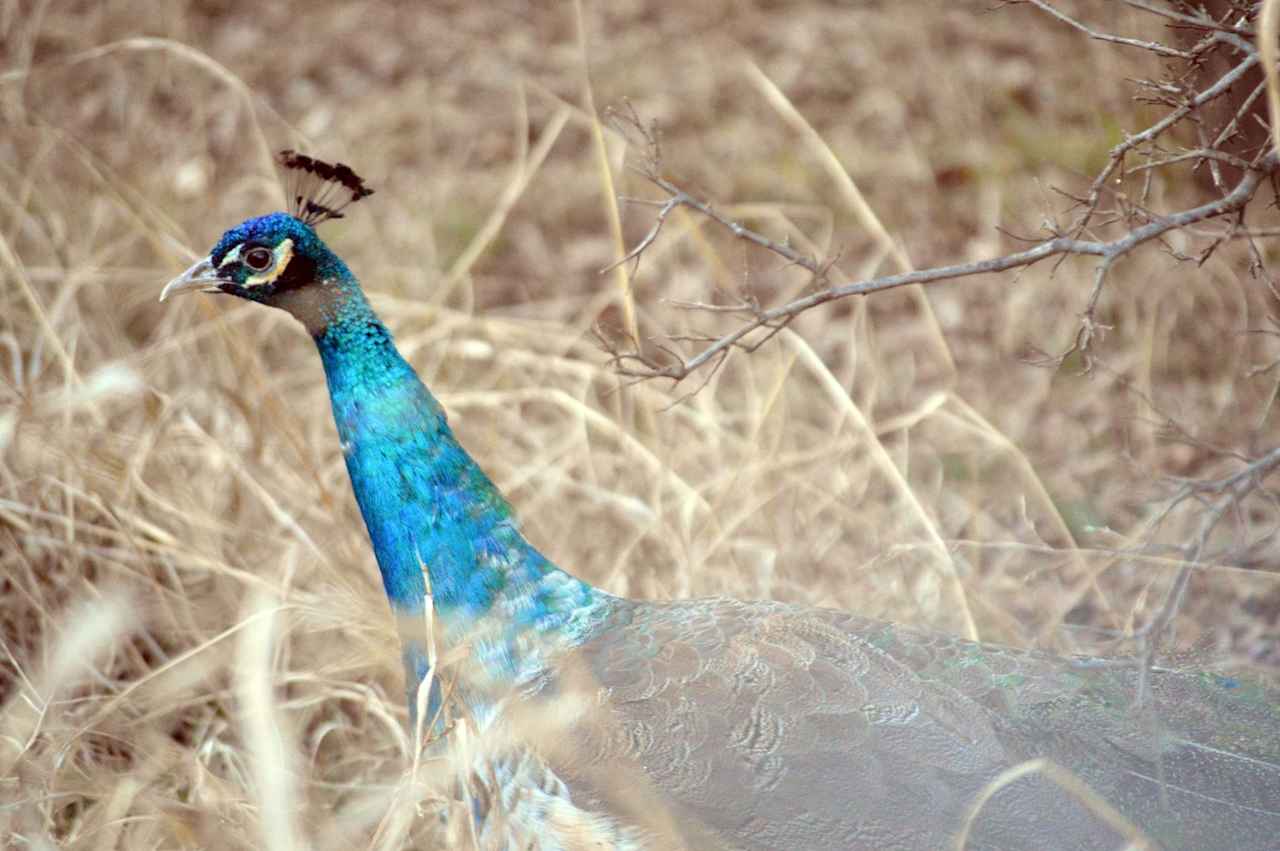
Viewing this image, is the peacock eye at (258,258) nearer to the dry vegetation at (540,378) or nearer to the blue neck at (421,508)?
the blue neck at (421,508)

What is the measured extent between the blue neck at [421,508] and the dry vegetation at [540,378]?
0.22 m

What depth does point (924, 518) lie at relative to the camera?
288cm

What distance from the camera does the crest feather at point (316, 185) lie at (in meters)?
2.34

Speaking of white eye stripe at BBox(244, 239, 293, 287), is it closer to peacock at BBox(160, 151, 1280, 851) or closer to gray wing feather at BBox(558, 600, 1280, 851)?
peacock at BBox(160, 151, 1280, 851)

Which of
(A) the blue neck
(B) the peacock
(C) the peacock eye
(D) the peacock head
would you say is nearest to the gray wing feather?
(B) the peacock

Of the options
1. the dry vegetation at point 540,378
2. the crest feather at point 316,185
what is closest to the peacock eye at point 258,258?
the crest feather at point 316,185

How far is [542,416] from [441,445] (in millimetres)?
1882

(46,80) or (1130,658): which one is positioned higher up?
(46,80)

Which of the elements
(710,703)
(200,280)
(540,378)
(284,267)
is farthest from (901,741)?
(540,378)

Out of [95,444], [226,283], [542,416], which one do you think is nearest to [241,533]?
[95,444]

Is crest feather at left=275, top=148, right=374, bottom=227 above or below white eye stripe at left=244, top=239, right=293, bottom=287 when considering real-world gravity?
above

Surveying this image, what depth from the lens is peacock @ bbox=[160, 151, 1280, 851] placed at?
6.46 ft

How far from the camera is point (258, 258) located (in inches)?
93.1

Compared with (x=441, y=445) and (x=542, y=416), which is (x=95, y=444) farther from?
(x=542, y=416)
